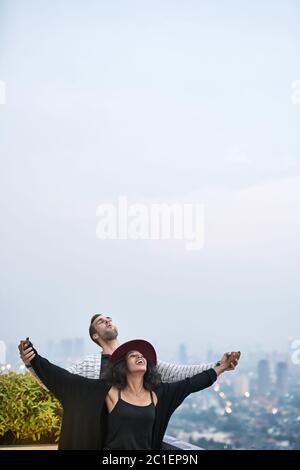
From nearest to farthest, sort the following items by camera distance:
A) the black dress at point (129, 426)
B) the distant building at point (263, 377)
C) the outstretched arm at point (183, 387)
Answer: the black dress at point (129, 426)
the outstretched arm at point (183, 387)
the distant building at point (263, 377)

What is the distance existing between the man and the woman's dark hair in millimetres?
88

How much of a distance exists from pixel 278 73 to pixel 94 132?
0.76 meters

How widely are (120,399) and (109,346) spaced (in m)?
0.29

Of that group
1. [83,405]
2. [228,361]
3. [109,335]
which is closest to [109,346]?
[109,335]

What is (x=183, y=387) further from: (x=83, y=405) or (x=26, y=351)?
(x=26, y=351)

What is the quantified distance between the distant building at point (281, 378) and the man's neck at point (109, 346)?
2.26ft

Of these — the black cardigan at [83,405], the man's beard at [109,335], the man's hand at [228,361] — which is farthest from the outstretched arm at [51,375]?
the man's hand at [228,361]

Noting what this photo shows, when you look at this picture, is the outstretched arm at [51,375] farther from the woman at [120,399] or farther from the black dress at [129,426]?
the black dress at [129,426]

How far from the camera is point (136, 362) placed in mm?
2590

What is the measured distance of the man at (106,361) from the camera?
8.86 ft
